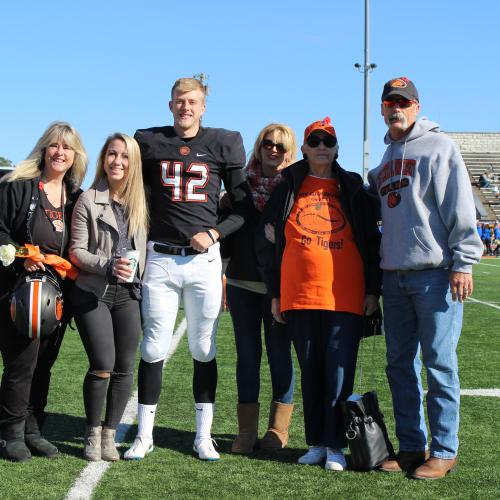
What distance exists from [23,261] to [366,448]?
2.12 meters

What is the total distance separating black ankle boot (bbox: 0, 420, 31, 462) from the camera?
4324mm

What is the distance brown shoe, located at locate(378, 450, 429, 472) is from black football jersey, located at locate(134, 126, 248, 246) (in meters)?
1.56

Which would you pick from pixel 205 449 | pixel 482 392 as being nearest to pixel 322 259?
pixel 205 449

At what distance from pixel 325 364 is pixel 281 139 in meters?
1.38

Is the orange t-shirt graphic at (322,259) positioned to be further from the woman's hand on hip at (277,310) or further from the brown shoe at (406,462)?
the brown shoe at (406,462)

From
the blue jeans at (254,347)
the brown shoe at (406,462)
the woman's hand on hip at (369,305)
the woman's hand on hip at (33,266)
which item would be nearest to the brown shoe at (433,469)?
the brown shoe at (406,462)

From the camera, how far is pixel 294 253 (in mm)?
4344

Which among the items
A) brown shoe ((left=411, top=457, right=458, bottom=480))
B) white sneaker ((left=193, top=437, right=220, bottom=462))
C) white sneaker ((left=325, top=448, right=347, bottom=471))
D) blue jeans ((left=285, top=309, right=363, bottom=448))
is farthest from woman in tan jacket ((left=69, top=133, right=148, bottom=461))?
brown shoe ((left=411, top=457, right=458, bottom=480))

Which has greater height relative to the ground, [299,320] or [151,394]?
[299,320]

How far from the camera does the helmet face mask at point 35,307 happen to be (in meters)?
4.12

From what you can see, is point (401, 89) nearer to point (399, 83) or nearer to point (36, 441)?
point (399, 83)

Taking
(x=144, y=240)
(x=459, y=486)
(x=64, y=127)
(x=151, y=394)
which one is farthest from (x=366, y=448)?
(x=64, y=127)

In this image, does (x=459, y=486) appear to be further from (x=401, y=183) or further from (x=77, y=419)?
(x=77, y=419)

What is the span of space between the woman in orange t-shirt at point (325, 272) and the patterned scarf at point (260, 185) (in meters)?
0.35
